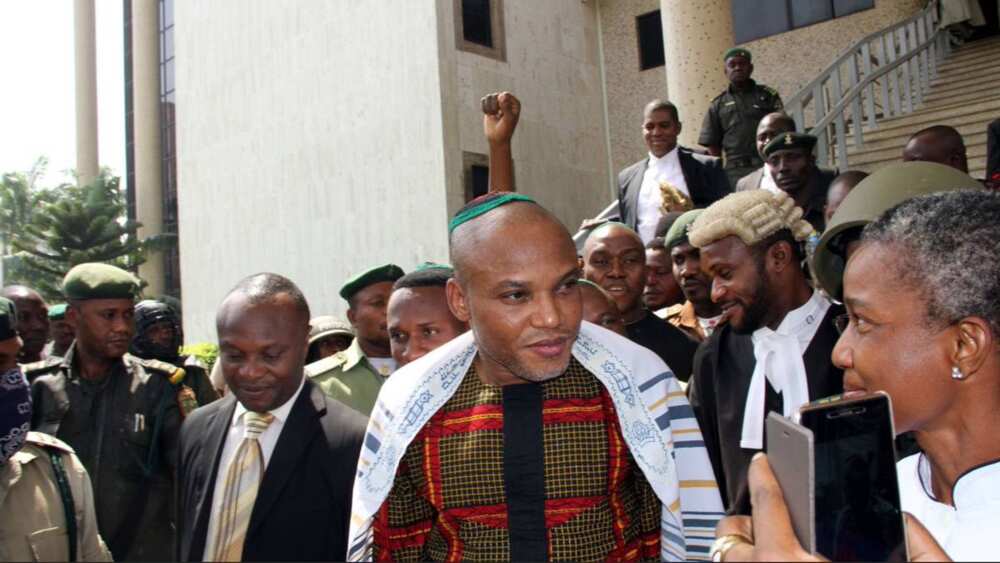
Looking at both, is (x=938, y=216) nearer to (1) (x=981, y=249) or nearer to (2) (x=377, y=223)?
(1) (x=981, y=249)

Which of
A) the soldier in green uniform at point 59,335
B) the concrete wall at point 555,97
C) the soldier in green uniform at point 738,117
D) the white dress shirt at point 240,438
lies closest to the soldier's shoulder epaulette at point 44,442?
the white dress shirt at point 240,438

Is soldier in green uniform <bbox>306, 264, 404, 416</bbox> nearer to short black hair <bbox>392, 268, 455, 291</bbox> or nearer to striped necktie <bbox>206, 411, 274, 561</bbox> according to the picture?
short black hair <bbox>392, 268, 455, 291</bbox>

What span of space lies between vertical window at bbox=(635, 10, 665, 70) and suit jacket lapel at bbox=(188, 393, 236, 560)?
13.5 metres

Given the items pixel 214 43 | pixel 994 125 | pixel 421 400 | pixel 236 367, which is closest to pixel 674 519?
pixel 421 400

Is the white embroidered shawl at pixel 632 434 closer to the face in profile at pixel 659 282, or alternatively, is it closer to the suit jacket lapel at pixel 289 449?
the suit jacket lapel at pixel 289 449

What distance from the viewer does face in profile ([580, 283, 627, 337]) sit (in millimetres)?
3568

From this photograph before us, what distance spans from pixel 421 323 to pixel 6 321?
1464 mm

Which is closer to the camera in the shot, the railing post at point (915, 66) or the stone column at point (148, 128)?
the railing post at point (915, 66)

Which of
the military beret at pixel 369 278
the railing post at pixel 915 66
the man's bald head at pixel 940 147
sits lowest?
the military beret at pixel 369 278

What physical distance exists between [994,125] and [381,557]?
567 cm

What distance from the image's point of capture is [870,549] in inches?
52.9

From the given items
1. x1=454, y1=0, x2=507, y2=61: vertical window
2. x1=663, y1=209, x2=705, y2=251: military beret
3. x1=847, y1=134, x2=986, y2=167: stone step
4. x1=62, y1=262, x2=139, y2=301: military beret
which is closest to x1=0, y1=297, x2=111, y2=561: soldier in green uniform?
x1=62, y1=262, x2=139, y2=301: military beret

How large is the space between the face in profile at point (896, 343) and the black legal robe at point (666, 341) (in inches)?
91.4

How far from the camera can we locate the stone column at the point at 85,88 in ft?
101
